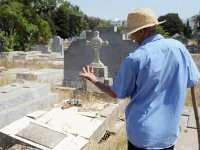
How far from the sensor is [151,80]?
8.20ft

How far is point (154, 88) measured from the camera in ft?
8.25

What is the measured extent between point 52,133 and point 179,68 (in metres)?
2.74

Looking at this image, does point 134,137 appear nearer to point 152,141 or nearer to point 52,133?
point 152,141

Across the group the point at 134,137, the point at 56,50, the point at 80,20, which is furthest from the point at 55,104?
the point at 80,20

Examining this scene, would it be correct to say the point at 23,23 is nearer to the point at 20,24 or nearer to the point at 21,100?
the point at 20,24

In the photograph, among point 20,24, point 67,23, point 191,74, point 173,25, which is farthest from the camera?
point 173,25

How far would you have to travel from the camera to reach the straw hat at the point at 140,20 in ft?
8.50

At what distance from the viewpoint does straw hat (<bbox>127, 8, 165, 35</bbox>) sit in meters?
2.59

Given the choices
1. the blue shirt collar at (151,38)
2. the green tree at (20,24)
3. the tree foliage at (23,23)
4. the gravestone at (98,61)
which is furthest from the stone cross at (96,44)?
the green tree at (20,24)

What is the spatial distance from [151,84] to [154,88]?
35 mm

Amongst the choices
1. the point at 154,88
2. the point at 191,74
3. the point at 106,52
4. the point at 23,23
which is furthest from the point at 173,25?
the point at 154,88

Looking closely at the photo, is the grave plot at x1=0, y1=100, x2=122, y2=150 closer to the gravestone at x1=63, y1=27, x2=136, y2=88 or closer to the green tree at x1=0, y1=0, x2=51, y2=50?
the gravestone at x1=63, y1=27, x2=136, y2=88

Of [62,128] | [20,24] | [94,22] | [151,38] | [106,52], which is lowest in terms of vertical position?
[62,128]

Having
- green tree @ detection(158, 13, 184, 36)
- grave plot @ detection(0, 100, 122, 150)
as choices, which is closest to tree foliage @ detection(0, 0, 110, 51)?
grave plot @ detection(0, 100, 122, 150)
